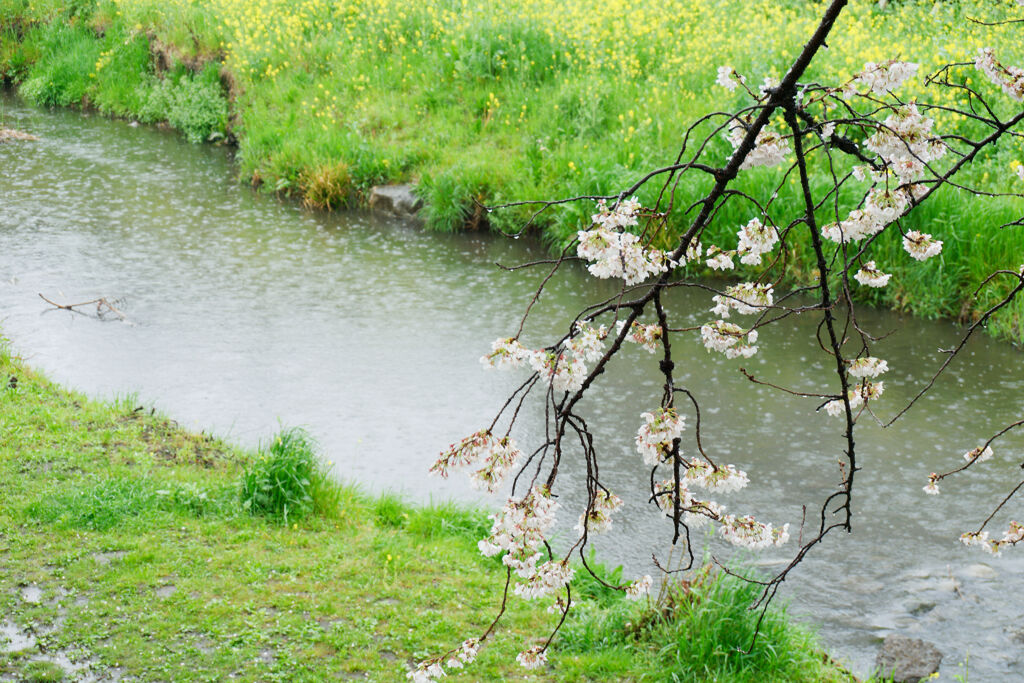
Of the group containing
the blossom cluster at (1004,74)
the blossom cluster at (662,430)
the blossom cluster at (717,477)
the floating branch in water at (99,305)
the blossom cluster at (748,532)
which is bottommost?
the floating branch in water at (99,305)

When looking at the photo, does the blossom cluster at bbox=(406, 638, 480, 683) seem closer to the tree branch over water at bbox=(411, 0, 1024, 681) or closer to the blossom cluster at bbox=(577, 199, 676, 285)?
the tree branch over water at bbox=(411, 0, 1024, 681)

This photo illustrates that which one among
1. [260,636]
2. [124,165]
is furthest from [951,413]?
[124,165]

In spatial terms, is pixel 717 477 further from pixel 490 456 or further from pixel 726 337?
pixel 490 456

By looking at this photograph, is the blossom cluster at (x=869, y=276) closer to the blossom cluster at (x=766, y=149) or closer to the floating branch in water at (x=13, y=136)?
the blossom cluster at (x=766, y=149)

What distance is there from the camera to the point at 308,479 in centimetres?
534

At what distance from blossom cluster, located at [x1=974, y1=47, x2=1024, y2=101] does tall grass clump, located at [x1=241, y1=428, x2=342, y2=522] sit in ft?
12.3

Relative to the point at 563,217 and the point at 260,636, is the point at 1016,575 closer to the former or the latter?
the point at 260,636

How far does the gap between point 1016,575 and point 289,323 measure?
6.12 metres

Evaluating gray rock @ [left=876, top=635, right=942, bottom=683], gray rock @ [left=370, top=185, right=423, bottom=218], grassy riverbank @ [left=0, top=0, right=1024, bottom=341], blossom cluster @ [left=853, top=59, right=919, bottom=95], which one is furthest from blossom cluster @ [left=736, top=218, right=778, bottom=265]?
gray rock @ [left=370, top=185, right=423, bottom=218]

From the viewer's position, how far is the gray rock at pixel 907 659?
4.21m

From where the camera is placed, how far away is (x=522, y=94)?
12727 mm

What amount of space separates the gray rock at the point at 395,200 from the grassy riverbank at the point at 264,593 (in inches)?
262

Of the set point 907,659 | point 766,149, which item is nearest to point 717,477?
point 766,149

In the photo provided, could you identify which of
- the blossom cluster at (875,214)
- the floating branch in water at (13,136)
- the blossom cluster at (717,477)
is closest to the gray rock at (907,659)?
the blossom cluster at (717,477)
